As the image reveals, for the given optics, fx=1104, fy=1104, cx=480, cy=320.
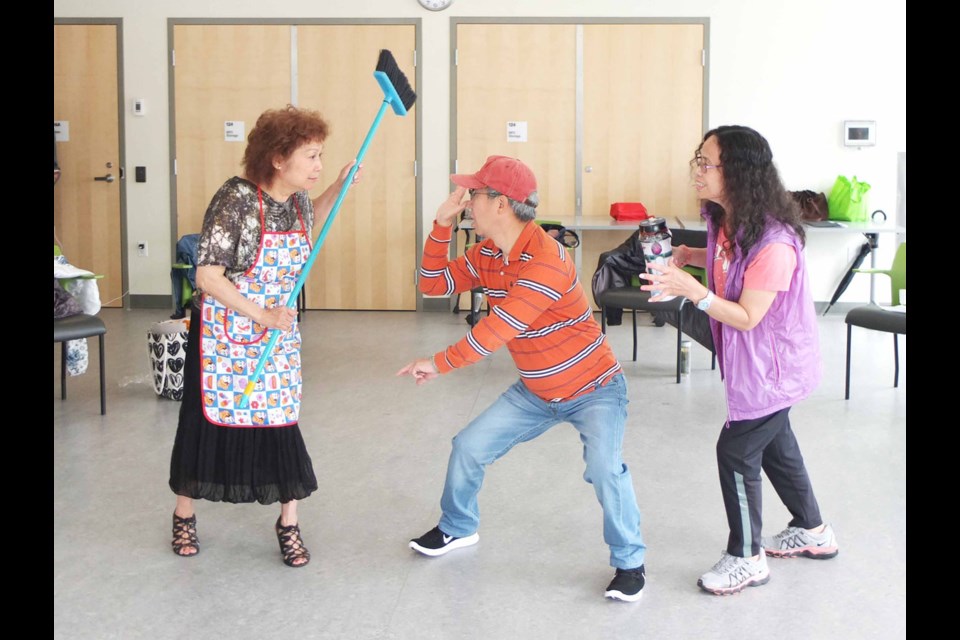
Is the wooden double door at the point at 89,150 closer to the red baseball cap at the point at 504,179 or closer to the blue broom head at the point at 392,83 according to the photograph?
the blue broom head at the point at 392,83

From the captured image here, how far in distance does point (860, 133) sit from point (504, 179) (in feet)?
21.9

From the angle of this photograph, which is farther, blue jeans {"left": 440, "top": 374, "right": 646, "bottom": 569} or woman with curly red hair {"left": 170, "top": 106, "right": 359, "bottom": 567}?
woman with curly red hair {"left": 170, "top": 106, "right": 359, "bottom": 567}

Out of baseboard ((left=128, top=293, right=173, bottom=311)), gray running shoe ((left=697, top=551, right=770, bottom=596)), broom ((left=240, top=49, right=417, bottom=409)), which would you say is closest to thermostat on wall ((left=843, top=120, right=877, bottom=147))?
baseboard ((left=128, top=293, right=173, bottom=311))

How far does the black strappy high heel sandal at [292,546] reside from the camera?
3.47 meters

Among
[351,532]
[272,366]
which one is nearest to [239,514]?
[351,532]

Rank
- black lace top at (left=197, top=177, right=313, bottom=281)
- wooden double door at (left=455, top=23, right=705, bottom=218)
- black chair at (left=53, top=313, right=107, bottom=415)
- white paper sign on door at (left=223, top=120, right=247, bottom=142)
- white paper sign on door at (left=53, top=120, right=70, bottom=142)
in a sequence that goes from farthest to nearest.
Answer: white paper sign on door at (left=53, top=120, right=70, bottom=142) → white paper sign on door at (left=223, top=120, right=247, bottom=142) → wooden double door at (left=455, top=23, right=705, bottom=218) → black chair at (left=53, top=313, right=107, bottom=415) → black lace top at (left=197, top=177, right=313, bottom=281)

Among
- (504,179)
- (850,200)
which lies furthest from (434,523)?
(850,200)

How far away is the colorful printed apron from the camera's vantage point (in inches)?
132

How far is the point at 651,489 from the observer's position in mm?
4281

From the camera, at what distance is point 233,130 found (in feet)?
30.6

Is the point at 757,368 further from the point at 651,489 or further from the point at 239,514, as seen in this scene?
the point at 239,514

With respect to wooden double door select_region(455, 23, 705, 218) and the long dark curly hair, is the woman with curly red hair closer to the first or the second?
the long dark curly hair

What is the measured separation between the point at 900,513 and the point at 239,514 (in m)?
2.38

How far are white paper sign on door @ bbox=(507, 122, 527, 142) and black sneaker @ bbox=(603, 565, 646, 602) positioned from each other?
252 inches
